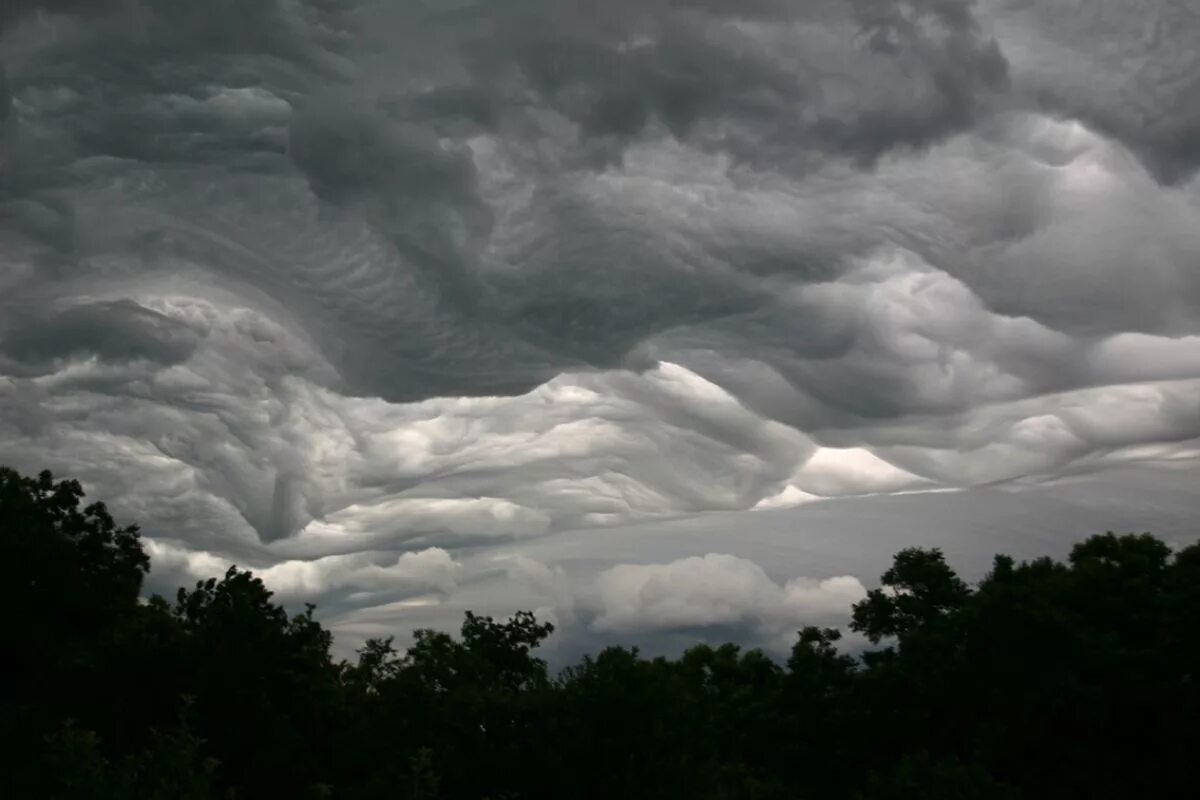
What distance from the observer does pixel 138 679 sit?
37.7 metres

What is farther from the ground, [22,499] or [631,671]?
[22,499]

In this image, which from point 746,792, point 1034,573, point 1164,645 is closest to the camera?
point 746,792

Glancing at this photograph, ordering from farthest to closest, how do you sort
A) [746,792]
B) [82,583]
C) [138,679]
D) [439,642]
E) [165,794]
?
[439,642], [82,583], [138,679], [746,792], [165,794]

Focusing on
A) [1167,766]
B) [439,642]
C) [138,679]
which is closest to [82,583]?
[138,679]

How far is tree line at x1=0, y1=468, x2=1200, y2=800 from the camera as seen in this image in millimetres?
36031

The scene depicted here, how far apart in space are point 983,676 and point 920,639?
21.0ft

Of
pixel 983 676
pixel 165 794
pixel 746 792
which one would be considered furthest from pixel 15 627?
pixel 983 676

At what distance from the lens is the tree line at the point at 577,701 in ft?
118

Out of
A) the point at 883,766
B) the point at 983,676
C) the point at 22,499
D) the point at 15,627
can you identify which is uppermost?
the point at 22,499

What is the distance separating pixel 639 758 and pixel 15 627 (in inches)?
898

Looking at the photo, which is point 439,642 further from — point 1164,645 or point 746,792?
point 1164,645

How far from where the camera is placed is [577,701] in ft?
124

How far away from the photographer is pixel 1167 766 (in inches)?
1516

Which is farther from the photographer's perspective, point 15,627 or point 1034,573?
point 1034,573
